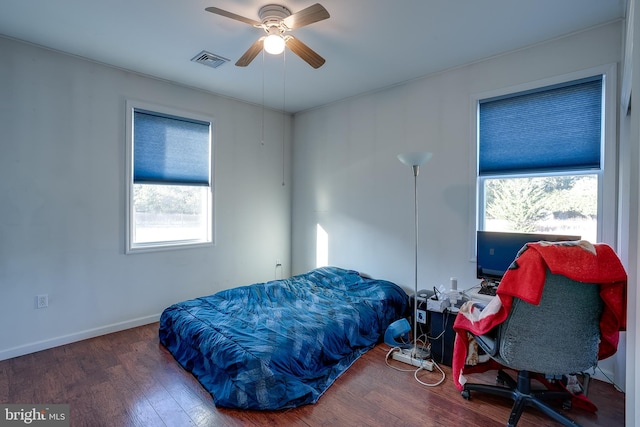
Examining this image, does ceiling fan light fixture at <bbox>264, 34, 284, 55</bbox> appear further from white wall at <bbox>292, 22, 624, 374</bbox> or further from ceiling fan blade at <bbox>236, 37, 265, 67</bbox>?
white wall at <bbox>292, 22, 624, 374</bbox>

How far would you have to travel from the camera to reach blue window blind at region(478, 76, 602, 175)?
249cm

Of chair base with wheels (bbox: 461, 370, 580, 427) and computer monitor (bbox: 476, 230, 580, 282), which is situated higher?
computer monitor (bbox: 476, 230, 580, 282)

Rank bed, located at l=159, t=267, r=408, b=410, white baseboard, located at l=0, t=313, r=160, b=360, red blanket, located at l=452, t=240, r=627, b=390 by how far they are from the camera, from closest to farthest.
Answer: red blanket, located at l=452, t=240, r=627, b=390, bed, located at l=159, t=267, r=408, b=410, white baseboard, located at l=0, t=313, r=160, b=360

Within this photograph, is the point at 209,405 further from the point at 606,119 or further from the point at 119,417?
the point at 606,119

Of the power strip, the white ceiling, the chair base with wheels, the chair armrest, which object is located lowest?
the power strip

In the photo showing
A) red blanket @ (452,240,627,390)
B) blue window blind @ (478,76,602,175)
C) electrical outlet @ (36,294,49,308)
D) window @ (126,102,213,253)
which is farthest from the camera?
window @ (126,102,213,253)

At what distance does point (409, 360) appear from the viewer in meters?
2.62

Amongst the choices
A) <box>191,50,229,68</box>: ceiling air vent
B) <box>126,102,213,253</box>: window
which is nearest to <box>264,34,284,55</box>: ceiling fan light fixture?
<box>191,50,229,68</box>: ceiling air vent

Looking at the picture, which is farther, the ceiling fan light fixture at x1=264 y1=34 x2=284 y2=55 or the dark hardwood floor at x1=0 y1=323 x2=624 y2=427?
the ceiling fan light fixture at x1=264 y1=34 x2=284 y2=55

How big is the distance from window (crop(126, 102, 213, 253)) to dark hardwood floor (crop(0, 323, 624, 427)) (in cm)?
125

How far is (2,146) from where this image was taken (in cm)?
266

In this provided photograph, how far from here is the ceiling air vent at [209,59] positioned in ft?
9.64

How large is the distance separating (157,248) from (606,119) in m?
4.26

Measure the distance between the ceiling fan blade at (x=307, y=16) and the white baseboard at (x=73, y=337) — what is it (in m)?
3.23
